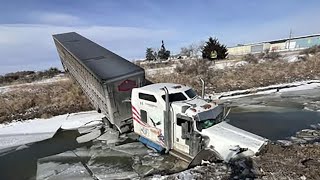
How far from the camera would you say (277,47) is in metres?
84.6

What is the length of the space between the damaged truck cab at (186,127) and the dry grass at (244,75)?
13.1 meters

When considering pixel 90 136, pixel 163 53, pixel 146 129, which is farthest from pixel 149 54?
pixel 146 129

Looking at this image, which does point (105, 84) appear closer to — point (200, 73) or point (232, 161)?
point (232, 161)

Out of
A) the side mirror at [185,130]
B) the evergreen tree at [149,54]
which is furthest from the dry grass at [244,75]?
the evergreen tree at [149,54]

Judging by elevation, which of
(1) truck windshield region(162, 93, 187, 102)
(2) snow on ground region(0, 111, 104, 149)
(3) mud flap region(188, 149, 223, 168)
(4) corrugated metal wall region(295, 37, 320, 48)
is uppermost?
(4) corrugated metal wall region(295, 37, 320, 48)

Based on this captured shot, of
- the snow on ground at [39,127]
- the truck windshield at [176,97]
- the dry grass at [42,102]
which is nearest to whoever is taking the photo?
the truck windshield at [176,97]

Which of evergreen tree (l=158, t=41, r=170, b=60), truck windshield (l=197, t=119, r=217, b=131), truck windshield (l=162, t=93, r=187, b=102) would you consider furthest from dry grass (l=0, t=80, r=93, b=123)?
evergreen tree (l=158, t=41, r=170, b=60)

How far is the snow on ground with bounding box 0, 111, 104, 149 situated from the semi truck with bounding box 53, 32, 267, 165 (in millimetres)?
2448

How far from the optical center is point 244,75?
1042 inches

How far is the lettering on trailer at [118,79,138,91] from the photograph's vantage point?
11438 millimetres

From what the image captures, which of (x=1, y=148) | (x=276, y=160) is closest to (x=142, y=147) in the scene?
(x=276, y=160)

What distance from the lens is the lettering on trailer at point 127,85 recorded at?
37.5ft

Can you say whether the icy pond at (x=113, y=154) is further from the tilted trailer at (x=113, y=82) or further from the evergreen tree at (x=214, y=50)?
the evergreen tree at (x=214, y=50)

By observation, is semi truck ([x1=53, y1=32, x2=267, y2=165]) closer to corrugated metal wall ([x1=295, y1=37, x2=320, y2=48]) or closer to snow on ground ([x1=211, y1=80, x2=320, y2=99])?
snow on ground ([x1=211, y1=80, x2=320, y2=99])
